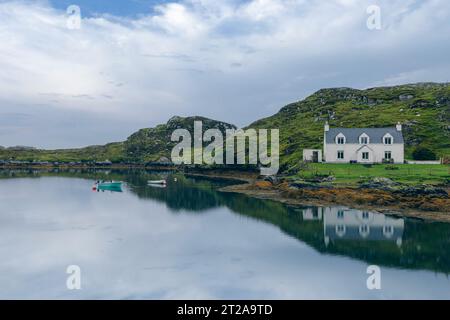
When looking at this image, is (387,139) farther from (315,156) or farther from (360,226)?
(360,226)

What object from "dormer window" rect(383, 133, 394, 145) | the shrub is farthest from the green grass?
the shrub

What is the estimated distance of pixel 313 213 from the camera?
75.1 metres

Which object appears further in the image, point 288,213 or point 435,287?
point 288,213

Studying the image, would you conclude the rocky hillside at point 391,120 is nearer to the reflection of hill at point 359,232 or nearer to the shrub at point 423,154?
the shrub at point 423,154

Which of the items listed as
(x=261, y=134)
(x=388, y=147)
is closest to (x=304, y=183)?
(x=388, y=147)

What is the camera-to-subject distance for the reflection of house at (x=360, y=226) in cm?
5809

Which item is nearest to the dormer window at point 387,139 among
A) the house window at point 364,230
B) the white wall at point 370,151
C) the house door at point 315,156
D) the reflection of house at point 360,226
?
the white wall at point 370,151

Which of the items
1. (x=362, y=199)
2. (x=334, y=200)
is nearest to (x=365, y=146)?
(x=334, y=200)

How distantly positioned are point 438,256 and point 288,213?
30.0m

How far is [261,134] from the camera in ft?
612

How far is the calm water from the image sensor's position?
127 ft

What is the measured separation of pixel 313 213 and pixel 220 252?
28.7m

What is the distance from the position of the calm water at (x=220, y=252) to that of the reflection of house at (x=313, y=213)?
18 cm
